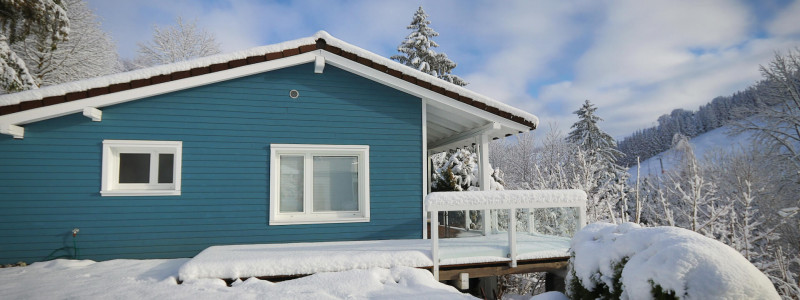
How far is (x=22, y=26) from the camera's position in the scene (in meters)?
8.77

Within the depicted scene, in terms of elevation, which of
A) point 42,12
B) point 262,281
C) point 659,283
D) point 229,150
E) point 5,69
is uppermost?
point 42,12

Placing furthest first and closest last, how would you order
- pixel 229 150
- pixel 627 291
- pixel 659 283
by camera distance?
pixel 229 150
pixel 627 291
pixel 659 283

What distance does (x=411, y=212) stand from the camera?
22.8 feet

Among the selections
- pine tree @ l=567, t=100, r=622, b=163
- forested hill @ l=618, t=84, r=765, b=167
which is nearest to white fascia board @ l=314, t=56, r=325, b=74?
pine tree @ l=567, t=100, r=622, b=163

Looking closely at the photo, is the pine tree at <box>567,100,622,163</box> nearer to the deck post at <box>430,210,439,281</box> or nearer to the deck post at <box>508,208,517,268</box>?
the deck post at <box>508,208,517,268</box>

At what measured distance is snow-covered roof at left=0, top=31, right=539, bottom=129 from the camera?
536 centimetres

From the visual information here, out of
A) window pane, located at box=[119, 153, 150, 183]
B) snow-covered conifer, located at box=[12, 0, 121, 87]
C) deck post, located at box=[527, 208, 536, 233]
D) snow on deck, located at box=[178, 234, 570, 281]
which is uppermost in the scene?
snow-covered conifer, located at box=[12, 0, 121, 87]

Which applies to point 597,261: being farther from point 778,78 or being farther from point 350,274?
point 778,78

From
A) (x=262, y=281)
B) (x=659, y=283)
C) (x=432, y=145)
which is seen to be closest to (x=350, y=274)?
(x=262, y=281)

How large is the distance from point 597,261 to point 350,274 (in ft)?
9.25

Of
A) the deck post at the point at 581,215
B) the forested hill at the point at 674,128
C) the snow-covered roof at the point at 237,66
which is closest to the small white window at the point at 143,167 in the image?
the snow-covered roof at the point at 237,66

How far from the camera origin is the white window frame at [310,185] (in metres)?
6.43

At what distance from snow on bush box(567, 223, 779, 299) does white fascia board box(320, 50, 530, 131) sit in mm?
3349

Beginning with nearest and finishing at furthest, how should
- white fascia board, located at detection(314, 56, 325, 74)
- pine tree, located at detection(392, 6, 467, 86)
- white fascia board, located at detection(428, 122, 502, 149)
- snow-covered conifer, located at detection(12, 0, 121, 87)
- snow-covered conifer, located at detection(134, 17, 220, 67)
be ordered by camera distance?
white fascia board, located at detection(314, 56, 325, 74)
white fascia board, located at detection(428, 122, 502, 149)
snow-covered conifer, located at detection(12, 0, 121, 87)
pine tree, located at detection(392, 6, 467, 86)
snow-covered conifer, located at detection(134, 17, 220, 67)
